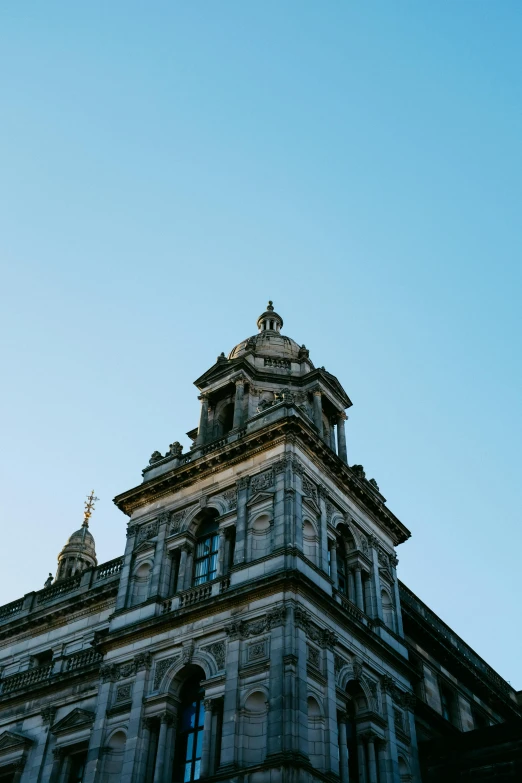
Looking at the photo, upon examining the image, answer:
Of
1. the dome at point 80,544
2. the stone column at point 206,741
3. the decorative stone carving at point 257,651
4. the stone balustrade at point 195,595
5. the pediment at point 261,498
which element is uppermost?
the dome at point 80,544

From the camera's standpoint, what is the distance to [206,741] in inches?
1141

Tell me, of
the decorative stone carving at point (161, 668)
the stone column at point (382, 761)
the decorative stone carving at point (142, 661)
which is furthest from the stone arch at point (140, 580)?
the stone column at point (382, 761)

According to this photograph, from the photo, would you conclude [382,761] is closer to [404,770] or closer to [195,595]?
[404,770]

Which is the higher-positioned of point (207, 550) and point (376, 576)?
point (376, 576)

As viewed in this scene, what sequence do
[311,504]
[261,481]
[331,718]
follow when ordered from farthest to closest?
[261,481]
[311,504]
[331,718]

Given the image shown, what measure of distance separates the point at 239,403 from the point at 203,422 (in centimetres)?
233

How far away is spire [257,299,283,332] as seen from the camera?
4888 cm

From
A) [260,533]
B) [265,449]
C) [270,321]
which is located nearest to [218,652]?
[260,533]

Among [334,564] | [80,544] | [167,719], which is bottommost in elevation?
[167,719]

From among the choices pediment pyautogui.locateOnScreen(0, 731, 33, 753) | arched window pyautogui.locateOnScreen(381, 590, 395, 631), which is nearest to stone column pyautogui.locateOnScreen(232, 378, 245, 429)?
arched window pyautogui.locateOnScreen(381, 590, 395, 631)

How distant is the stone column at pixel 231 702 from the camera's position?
27773 mm

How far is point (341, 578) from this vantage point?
36406mm

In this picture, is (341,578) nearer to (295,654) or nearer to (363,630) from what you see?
(363,630)

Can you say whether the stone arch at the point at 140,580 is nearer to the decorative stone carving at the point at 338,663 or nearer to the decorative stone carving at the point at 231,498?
the decorative stone carving at the point at 231,498
